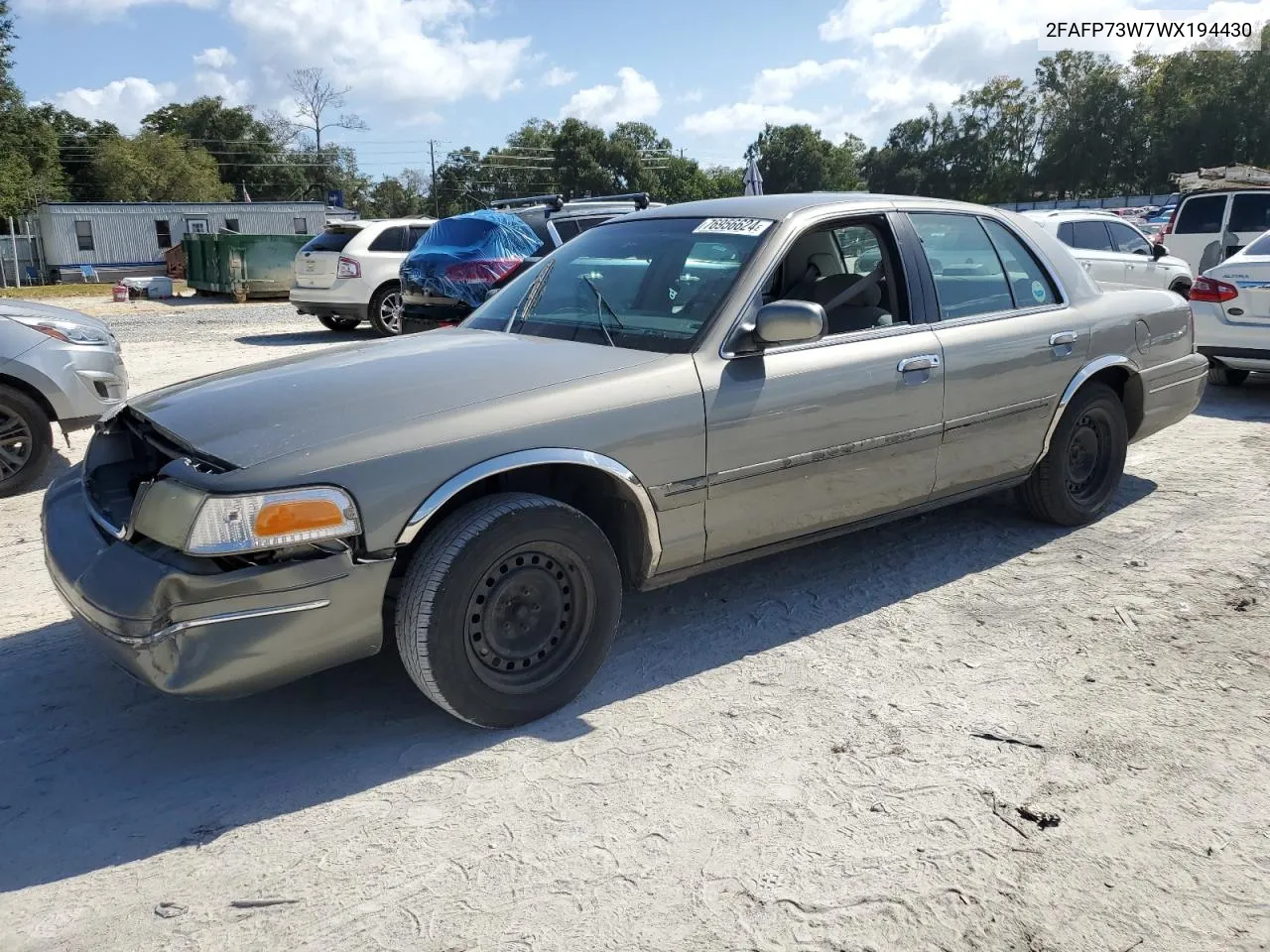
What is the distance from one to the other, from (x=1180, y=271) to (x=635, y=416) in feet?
35.5

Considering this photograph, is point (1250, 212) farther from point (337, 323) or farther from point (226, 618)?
point (226, 618)

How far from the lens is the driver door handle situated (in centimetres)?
399

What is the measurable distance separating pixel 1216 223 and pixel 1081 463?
36.5 feet

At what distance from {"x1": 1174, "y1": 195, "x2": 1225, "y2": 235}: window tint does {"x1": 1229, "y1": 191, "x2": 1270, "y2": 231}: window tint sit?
18cm

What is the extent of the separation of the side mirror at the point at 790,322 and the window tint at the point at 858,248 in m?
0.97

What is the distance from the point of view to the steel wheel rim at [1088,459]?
4.99 meters

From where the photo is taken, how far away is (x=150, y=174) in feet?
200

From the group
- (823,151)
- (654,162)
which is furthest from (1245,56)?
(654,162)

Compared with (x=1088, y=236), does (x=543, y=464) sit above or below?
below

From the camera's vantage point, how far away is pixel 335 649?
2832 millimetres

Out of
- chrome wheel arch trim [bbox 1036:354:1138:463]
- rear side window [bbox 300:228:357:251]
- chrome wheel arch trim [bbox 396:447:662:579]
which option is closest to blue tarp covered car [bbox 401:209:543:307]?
rear side window [bbox 300:228:357:251]

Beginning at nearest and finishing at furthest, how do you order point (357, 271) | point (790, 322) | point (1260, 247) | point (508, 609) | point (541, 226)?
point (508, 609) → point (790, 322) → point (1260, 247) → point (541, 226) → point (357, 271)

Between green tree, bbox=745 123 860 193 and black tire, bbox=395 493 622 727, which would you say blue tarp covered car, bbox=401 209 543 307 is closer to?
black tire, bbox=395 493 622 727

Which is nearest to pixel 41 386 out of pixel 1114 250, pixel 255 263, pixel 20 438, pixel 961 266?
pixel 20 438
